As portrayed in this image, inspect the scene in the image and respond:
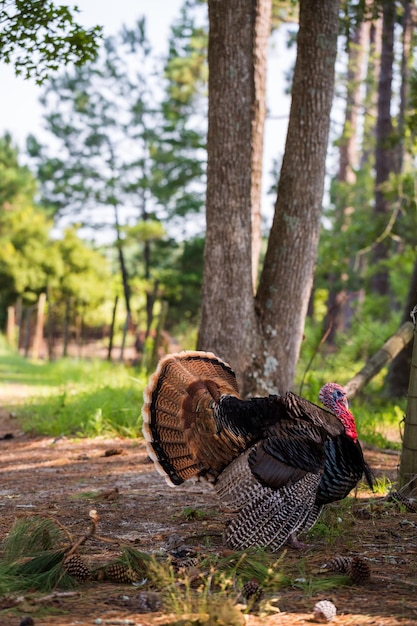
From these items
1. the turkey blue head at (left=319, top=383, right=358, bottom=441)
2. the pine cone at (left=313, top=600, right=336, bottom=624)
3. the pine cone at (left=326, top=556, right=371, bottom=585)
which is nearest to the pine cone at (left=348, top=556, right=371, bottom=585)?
the pine cone at (left=326, top=556, right=371, bottom=585)

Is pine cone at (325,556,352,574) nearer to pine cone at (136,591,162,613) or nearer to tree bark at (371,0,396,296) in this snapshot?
pine cone at (136,591,162,613)

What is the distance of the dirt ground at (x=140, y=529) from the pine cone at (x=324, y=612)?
0.11 feet

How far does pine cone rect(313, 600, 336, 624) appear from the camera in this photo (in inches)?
131

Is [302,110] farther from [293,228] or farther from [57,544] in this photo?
[57,544]

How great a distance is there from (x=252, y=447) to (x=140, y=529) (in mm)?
858

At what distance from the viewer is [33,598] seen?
11.6 feet

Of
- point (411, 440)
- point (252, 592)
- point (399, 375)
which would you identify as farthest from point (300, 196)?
point (252, 592)

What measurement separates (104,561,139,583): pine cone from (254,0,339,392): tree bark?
4.00 meters

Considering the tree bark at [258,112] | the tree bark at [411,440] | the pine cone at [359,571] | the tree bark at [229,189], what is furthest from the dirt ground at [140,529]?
the tree bark at [258,112]

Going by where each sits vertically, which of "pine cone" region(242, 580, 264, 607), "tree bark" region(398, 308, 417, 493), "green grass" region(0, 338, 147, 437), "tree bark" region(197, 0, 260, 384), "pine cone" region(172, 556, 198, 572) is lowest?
"green grass" region(0, 338, 147, 437)

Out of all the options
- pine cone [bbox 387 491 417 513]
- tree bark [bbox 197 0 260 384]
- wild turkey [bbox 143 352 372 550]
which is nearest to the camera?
wild turkey [bbox 143 352 372 550]

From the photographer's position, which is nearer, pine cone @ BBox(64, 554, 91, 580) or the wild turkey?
pine cone @ BBox(64, 554, 91, 580)

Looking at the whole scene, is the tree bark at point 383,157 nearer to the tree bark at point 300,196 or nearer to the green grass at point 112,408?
the green grass at point 112,408

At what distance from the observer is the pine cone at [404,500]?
5.25 metres
